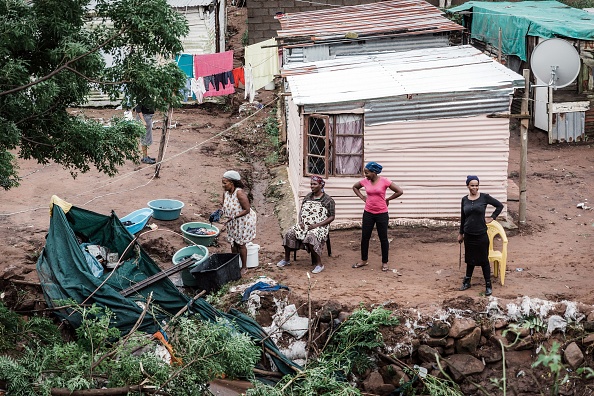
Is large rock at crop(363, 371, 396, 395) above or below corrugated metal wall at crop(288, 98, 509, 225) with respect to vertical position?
below

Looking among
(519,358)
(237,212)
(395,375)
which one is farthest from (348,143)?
(519,358)

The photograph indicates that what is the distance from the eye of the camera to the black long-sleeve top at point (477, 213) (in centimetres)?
905

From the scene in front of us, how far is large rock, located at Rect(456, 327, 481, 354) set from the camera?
8.93 meters

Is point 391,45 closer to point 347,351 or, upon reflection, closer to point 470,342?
point 470,342

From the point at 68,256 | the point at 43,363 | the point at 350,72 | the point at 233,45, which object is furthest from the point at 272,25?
the point at 43,363

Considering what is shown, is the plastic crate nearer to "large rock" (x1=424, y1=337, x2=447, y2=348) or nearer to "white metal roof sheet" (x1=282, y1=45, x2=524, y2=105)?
"white metal roof sheet" (x1=282, y1=45, x2=524, y2=105)

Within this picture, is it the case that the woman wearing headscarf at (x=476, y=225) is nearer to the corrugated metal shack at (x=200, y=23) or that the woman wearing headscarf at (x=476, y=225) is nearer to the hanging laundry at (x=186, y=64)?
the hanging laundry at (x=186, y=64)

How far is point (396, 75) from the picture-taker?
1227 cm

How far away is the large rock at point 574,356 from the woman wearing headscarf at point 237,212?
13.4ft

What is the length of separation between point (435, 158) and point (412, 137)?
1.50 ft

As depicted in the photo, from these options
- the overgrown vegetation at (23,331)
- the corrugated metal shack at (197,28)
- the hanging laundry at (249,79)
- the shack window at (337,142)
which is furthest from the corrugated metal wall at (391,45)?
the overgrown vegetation at (23,331)

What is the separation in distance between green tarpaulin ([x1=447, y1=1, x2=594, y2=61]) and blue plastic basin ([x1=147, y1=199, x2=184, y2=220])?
25.4 ft

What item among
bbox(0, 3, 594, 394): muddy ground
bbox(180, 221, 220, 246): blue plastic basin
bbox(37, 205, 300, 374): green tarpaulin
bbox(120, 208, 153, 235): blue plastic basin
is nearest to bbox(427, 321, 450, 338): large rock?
bbox(0, 3, 594, 394): muddy ground

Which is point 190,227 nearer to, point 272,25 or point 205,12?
point 205,12
